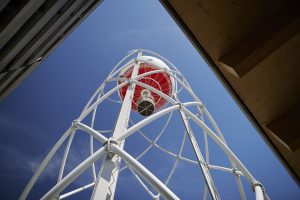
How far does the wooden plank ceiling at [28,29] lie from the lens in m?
5.56

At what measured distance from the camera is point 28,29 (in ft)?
20.8

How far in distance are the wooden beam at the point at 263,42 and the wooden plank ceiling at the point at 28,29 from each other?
384 centimetres

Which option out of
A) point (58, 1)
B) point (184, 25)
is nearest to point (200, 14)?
point (184, 25)

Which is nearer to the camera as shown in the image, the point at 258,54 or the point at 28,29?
the point at 258,54

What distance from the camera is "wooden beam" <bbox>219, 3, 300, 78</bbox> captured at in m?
4.19

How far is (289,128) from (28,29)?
18.2 ft

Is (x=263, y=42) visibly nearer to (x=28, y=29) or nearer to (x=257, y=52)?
(x=257, y=52)

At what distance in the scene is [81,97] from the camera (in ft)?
84.0

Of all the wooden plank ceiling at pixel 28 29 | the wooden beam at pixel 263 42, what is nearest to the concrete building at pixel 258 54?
the wooden beam at pixel 263 42

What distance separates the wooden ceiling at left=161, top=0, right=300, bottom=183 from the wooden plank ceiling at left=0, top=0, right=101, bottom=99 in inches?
116

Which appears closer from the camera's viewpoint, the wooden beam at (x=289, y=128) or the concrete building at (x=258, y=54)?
the concrete building at (x=258, y=54)

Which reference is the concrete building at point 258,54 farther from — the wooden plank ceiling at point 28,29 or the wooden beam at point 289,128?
the wooden plank ceiling at point 28,29

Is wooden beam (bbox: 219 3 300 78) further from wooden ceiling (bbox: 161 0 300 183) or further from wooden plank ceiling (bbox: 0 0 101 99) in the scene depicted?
wooden plank ceiling (bbox: 0 0 101 99)

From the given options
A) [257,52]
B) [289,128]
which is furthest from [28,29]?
[289,128]
